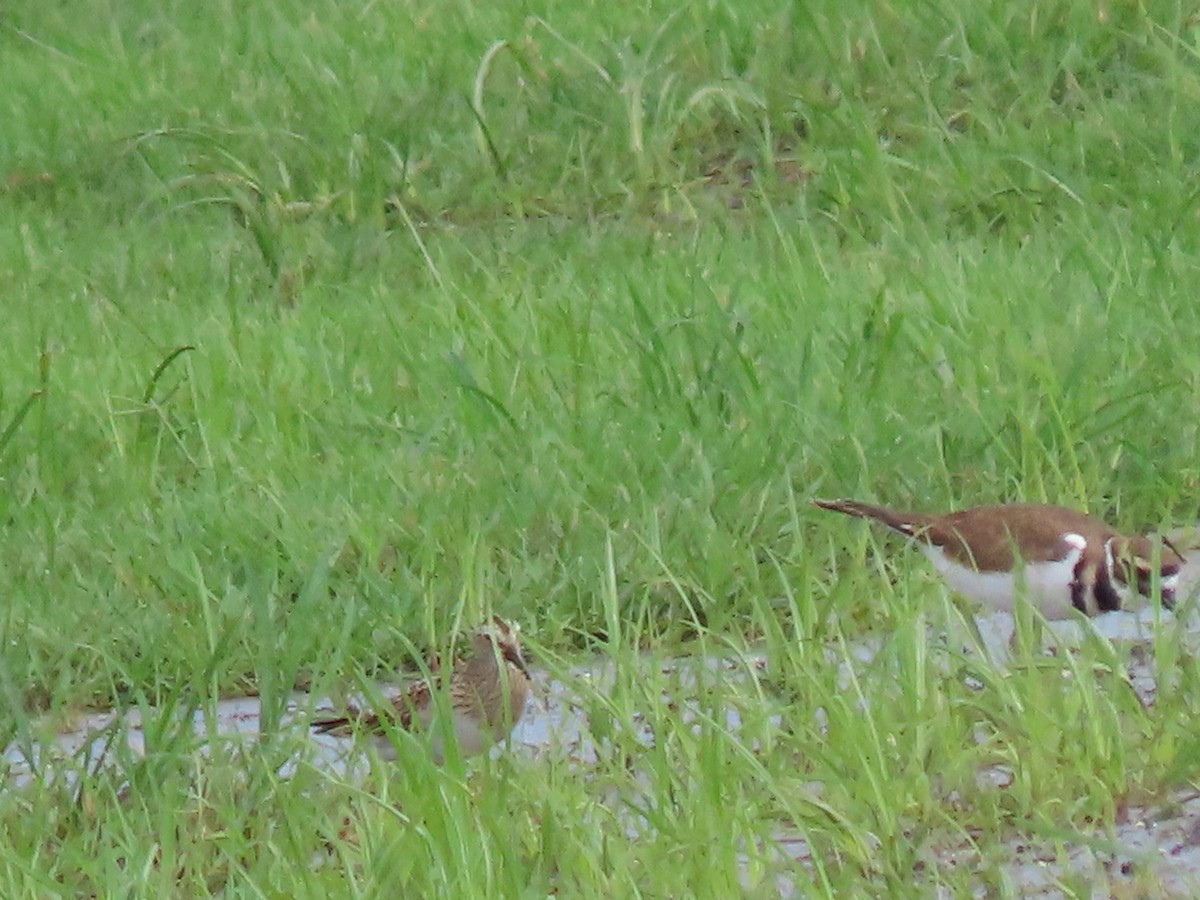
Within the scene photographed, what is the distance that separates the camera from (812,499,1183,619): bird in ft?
15.0

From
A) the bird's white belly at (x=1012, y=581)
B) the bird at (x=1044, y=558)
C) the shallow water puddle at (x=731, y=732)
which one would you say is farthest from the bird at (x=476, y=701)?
the bird's white belly at (x=1012, y=581)

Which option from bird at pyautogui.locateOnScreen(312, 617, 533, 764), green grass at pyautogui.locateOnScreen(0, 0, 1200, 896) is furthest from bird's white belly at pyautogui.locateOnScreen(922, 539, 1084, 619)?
bird at pyautogui.locateOnScreen(312, 617, 533, 764)

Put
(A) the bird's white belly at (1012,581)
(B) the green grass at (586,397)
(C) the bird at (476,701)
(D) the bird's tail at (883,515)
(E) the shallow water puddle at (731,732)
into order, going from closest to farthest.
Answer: (E) the shallow water puddle at (731,732), (B) the green grass at (586,397), (C) the bird at (476,701), (A) the bird's white belly at (1012,581), (D) the bird's tail at (883,515)

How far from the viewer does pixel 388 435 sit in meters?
5.68

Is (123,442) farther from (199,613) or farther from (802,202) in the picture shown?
A: (802,202)

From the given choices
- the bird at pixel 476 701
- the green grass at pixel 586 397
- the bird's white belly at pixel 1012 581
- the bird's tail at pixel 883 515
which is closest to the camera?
the green grass at pixel 586 397

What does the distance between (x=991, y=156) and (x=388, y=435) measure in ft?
8.47

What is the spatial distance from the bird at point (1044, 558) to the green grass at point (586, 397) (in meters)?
0.13

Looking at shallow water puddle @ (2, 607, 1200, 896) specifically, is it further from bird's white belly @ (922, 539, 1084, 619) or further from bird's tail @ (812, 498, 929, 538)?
bird's tail @ (812, 498, 929, 538)

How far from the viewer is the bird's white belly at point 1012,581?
4.57 m

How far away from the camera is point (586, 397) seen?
5707 millimetres

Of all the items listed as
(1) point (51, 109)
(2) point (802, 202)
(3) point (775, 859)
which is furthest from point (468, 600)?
(1) point (51, 109)

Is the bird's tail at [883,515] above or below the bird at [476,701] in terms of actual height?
above

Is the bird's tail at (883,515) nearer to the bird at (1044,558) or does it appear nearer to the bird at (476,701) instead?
the bird at (1044,558)
